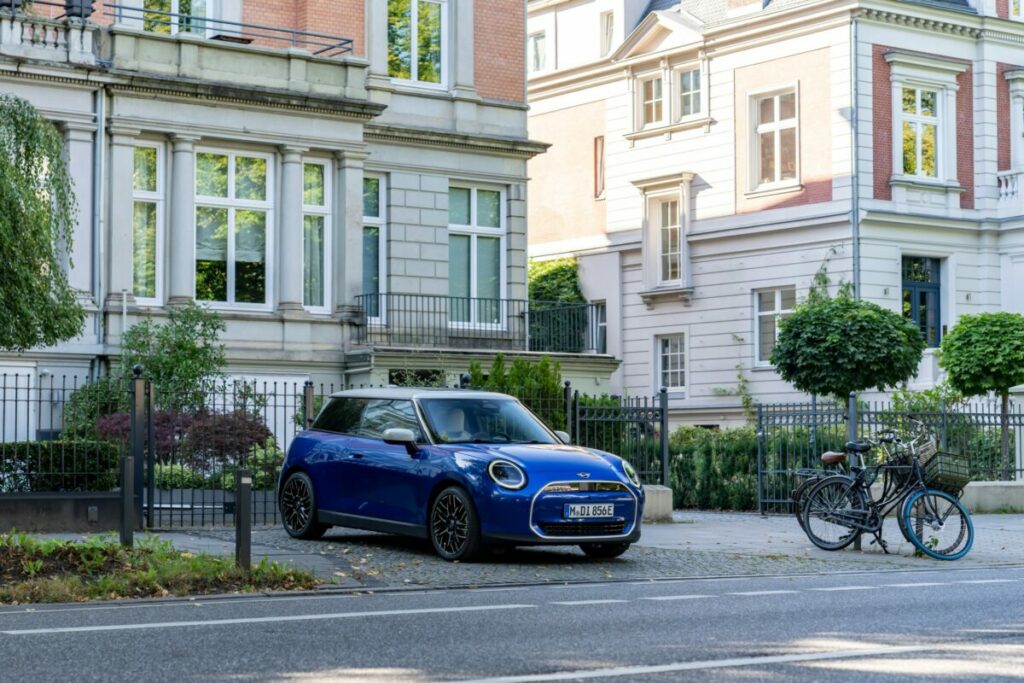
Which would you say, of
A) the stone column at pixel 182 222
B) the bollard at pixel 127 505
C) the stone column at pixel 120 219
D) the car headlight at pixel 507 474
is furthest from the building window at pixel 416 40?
the car headlight at pixel 507 474

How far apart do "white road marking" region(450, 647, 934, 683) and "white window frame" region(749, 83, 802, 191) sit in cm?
3358

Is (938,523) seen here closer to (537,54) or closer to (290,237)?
(290,237)

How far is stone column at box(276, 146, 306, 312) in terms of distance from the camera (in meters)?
31.1

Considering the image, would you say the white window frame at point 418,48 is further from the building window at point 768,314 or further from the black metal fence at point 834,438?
the black metal fence at point 834,438

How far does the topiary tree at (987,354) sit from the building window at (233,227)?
13.4 metres

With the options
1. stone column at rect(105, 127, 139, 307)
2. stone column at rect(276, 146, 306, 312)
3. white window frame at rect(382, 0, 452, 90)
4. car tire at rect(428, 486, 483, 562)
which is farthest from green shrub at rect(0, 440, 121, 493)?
white window frame at rect(382, 0, 452, 90)

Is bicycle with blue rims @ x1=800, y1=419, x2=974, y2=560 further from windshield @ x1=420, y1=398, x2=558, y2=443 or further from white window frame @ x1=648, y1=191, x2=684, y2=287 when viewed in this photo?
white window frame @ x1=648, y1=191, x2=684, y2=287

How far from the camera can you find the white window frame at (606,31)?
48656mm

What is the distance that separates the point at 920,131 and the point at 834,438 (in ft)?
61.8

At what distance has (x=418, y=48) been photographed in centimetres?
3528

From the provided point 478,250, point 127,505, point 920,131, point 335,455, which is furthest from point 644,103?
point 127,505

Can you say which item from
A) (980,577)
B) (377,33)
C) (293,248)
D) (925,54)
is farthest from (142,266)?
(925,54)

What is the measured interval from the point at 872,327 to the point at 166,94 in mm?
15639

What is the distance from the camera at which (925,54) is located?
4219 centimetres
